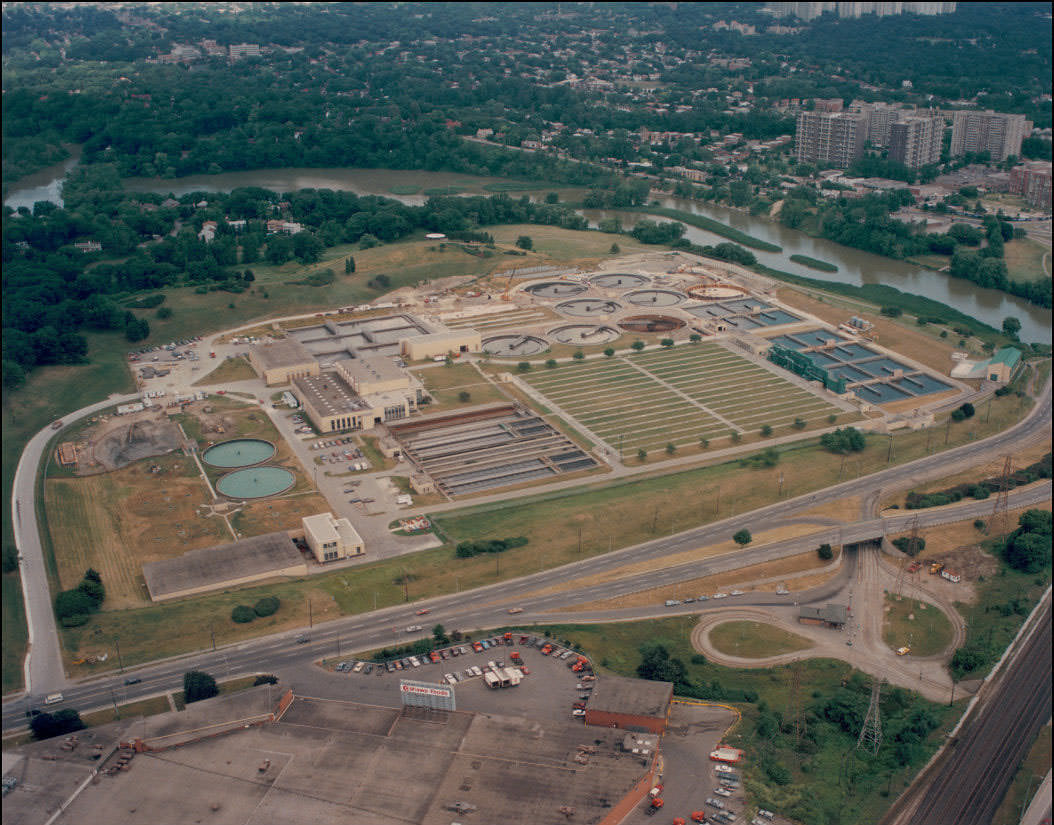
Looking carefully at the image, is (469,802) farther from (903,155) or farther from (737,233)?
(903,155)

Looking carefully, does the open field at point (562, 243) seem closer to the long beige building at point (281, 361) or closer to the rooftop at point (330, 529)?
the long beige building at point (281, 361)

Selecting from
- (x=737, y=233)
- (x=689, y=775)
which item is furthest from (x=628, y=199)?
(x=689, y=775)

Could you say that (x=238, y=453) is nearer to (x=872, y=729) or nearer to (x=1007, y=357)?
(x=872, y=729)

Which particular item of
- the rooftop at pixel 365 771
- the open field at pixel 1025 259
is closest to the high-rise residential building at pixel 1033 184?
the open field at pixel 1025 259

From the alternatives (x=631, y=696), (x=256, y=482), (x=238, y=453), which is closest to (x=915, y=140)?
(x=238, y=453)

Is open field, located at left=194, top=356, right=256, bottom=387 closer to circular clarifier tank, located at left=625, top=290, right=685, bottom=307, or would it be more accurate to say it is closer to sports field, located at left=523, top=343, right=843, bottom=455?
sports field, located at left=523, top=343, right=843, bottom=455
